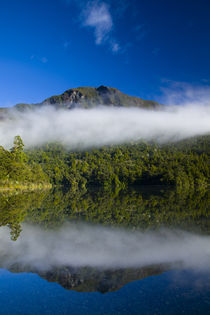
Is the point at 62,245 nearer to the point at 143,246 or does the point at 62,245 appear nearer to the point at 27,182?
the point at 143,246

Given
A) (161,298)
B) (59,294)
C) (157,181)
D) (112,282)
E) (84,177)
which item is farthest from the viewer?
(84,177)

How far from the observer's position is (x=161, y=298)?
7.05 m

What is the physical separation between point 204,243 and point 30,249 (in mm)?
9128

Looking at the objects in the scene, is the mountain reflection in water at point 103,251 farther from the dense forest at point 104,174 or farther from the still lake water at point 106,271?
the dense forest at point 104,174

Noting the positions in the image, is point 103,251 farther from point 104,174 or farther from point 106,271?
point 104,174

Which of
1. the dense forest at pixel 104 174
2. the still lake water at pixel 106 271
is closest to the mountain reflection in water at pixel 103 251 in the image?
the still lake water at pixel 106 271

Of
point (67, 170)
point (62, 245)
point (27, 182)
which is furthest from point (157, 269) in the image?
point (67, 170)

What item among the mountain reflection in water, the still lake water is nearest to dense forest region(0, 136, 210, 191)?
the mountain reflection in water

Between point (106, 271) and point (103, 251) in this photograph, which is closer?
point (106, 271)

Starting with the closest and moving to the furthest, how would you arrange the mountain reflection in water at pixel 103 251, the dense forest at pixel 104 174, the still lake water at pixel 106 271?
1. the still lake water at pixel 106 271
2. the mountain reflection in water at pixel 103 251
3. the dense forest at pixel 104 174

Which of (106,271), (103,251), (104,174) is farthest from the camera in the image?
(104,174)

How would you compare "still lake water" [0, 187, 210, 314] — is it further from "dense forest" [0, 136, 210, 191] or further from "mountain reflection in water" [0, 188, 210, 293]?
"dense forest" [0, 136, 210, 191]

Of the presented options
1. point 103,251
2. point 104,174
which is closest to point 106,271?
point 103,251

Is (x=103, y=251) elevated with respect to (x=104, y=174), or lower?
lower
